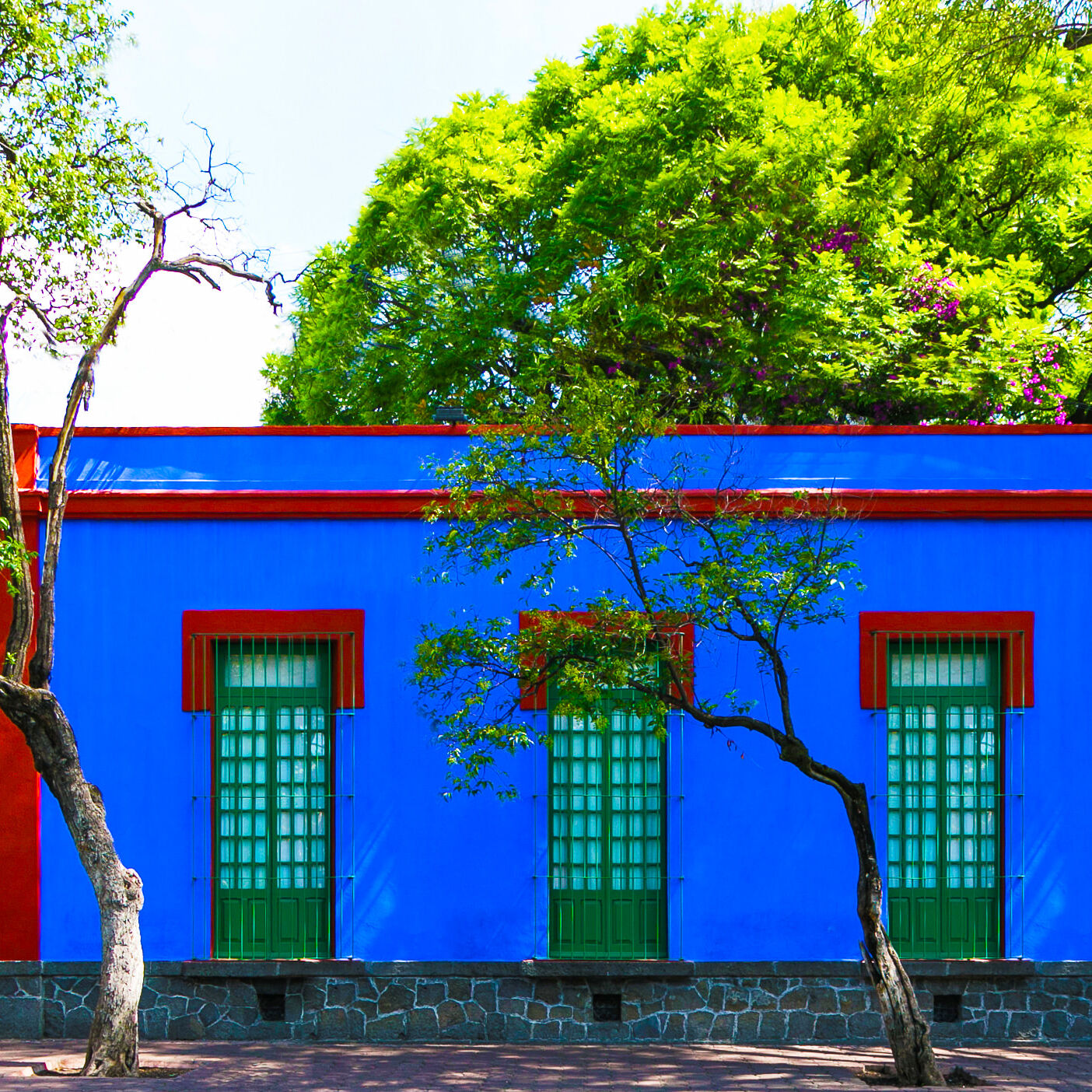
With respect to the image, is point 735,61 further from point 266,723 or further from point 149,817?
point 149,817

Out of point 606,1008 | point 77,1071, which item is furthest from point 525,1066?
point 77,1071

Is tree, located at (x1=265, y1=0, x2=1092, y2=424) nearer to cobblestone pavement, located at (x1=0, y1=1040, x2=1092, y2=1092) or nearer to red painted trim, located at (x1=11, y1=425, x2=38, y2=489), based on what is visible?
red painted trim, located at (x1=11, y1=425, x2=38, y2=489)

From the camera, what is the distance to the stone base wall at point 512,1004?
9.56m

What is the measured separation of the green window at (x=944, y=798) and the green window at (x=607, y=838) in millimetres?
1895

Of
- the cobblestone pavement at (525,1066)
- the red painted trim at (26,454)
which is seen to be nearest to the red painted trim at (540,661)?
the cobblestone pavement at (525,1066)

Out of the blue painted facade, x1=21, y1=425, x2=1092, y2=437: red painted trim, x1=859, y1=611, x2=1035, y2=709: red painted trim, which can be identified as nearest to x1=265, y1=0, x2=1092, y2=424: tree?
x1=21, y1=425, x2=1092, y2=437: red painted trim

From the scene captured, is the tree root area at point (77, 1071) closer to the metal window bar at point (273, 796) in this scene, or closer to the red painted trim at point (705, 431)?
the metal window bar at point (273, 796)

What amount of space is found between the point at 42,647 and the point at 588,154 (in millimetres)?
11536

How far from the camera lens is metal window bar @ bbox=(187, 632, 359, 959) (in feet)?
32.0

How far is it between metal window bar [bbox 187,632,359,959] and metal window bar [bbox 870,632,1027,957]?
429 cm

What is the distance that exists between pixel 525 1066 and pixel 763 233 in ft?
37.0

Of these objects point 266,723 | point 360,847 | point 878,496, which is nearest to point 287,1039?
point 360,847

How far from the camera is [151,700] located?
9805 millimetres

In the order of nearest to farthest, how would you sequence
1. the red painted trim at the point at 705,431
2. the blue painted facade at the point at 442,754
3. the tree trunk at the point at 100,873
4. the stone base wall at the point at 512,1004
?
the tree trunk at the point at 100,873 < the stone base wall at the point at 512,1004 < the blue painted facade at the point at 442,754 < the red painted trim at the point at 705,431
